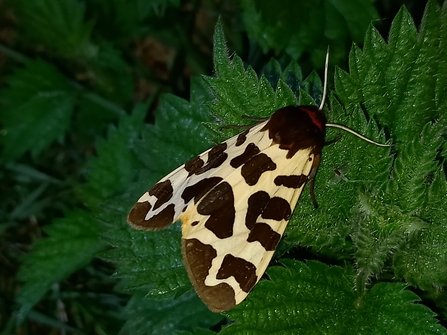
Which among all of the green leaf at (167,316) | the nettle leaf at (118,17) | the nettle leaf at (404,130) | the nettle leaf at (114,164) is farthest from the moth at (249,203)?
the nettle leaf at (118,17)

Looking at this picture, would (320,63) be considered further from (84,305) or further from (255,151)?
(84,305)

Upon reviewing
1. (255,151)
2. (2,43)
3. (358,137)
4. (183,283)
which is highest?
(2,43)

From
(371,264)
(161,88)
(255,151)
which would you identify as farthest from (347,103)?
(161,88)

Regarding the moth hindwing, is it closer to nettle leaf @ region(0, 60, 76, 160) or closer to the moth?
the moth

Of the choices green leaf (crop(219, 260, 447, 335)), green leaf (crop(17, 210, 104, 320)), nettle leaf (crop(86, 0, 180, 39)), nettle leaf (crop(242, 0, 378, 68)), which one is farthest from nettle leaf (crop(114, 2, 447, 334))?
nettle leaf (crop(86, 0, 180, 39))

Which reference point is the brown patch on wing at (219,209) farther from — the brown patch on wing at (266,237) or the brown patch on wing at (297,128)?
the brown patch on wing at (297,128)

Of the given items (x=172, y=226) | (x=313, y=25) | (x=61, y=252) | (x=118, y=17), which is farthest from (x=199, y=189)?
(x=118, y=17)
